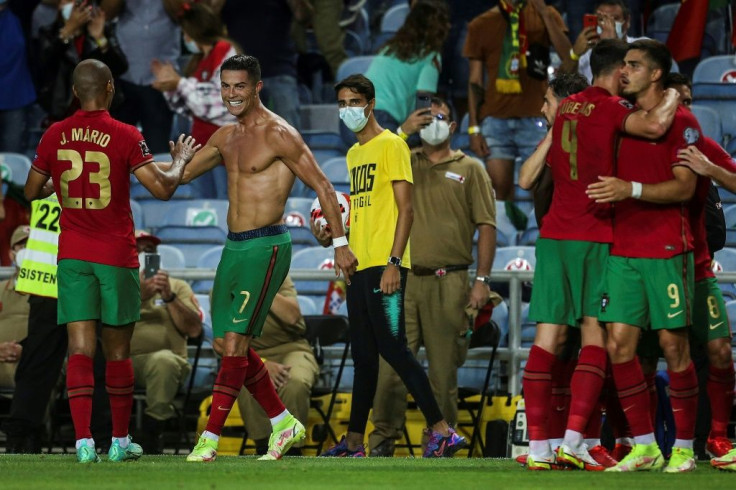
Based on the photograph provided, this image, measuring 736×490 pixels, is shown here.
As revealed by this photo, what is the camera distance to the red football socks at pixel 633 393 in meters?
6.57

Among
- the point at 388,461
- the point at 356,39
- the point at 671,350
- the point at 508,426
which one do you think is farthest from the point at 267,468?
the point at 356,39

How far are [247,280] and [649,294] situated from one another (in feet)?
7.10

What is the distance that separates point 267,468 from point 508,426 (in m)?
3.02

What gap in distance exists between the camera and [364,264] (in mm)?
8297

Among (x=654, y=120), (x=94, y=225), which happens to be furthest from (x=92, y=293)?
(x=654, y=120)

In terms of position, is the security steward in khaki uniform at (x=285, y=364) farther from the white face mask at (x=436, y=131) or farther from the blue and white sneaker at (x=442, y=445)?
the white face mask at (x=436, y=131)

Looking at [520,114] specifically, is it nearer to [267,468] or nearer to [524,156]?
[524,156]

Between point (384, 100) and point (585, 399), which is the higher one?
point (384, 100)

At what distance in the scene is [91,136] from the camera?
7.22 metres

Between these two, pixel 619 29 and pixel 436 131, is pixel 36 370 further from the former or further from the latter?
pixel 619 29

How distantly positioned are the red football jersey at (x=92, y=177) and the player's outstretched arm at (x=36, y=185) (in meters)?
0.04

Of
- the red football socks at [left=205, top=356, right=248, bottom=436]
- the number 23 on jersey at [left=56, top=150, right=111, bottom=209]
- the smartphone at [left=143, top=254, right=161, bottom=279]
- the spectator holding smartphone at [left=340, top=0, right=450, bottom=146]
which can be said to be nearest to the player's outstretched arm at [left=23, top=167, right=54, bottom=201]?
the number 23 on jersey at [left=56, top=150, right=111, bottom=209]

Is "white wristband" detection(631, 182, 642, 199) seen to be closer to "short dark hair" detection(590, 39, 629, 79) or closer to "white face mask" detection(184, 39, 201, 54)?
"short dark hair" detection(590, 39, 629, 79)

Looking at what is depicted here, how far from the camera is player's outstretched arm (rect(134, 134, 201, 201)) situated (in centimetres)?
725
